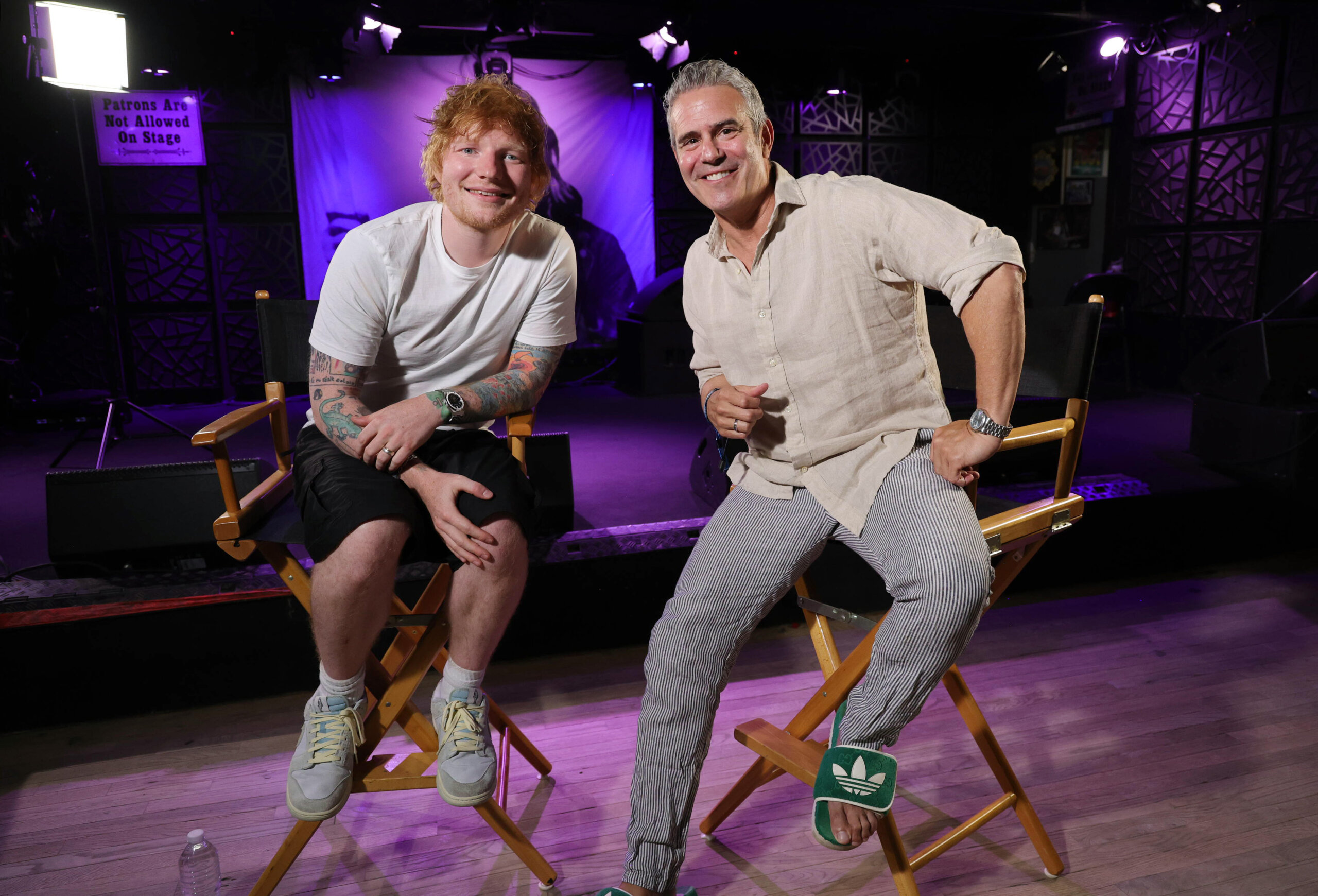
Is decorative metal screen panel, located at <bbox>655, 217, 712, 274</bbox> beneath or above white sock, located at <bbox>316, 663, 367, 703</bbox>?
above

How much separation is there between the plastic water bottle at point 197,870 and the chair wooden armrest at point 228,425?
73cm

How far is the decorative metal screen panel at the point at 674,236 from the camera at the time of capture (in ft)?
25.7

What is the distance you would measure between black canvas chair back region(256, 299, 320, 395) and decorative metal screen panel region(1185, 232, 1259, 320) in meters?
6.43

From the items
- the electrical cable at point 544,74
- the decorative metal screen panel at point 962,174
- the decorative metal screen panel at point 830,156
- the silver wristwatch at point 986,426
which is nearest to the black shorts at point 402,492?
the silver wristwatch at point 986,426

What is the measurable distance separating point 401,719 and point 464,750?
0.20m

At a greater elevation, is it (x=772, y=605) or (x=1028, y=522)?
(x=1028, y=522)

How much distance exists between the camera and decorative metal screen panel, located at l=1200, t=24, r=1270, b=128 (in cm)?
584

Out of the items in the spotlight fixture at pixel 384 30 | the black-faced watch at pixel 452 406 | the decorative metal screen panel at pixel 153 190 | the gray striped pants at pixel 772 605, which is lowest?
the gray striped pants at pixel 772 605

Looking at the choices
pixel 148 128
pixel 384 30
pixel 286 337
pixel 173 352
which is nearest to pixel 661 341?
pixel 384 30

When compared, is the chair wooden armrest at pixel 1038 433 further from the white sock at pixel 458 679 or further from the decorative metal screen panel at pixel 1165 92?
the decorative metal screen panel at pixel 1165 92

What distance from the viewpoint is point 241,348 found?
6848mm

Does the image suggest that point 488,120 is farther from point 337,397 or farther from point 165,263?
point 165,263

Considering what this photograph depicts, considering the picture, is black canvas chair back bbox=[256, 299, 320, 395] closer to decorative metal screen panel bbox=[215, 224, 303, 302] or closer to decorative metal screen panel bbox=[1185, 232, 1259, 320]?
decorative metal screen panel bbox=[215, 224, 303, 302]

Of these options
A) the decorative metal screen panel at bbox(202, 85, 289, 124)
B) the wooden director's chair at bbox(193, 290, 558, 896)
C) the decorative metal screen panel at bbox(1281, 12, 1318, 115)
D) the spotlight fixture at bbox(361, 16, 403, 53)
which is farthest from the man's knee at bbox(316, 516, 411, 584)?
the decorative metal screen panel at bbox(1281, 12, 1318, 115)
